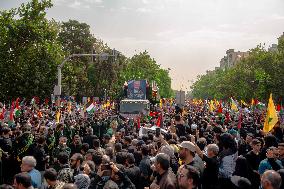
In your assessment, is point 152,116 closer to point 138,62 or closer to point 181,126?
point 181,126

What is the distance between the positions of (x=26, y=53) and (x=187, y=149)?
3647 cm

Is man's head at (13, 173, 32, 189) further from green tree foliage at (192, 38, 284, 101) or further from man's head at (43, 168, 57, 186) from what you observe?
green tree foliage at (192, 38, 284, 101)

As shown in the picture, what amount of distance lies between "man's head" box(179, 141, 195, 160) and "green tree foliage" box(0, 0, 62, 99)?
3513cm

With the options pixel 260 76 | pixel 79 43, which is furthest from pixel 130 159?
pixel 79 43

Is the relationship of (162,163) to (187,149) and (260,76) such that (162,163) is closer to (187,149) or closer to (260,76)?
(187,149)

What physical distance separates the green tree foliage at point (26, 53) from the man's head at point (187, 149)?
35.1 m

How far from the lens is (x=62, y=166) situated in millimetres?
7406

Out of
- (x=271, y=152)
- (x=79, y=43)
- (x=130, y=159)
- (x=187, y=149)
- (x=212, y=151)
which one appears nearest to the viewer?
(x=187, y=149)

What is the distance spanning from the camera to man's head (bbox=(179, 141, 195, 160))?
6.65 meters

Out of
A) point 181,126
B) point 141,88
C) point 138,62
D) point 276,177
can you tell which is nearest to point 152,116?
point 141,88

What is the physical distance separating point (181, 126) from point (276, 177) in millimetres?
9587

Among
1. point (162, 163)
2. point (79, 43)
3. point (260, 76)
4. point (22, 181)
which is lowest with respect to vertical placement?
point (22, 181)

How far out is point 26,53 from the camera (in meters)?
40.8

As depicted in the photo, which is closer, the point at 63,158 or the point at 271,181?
the point at 271,181
